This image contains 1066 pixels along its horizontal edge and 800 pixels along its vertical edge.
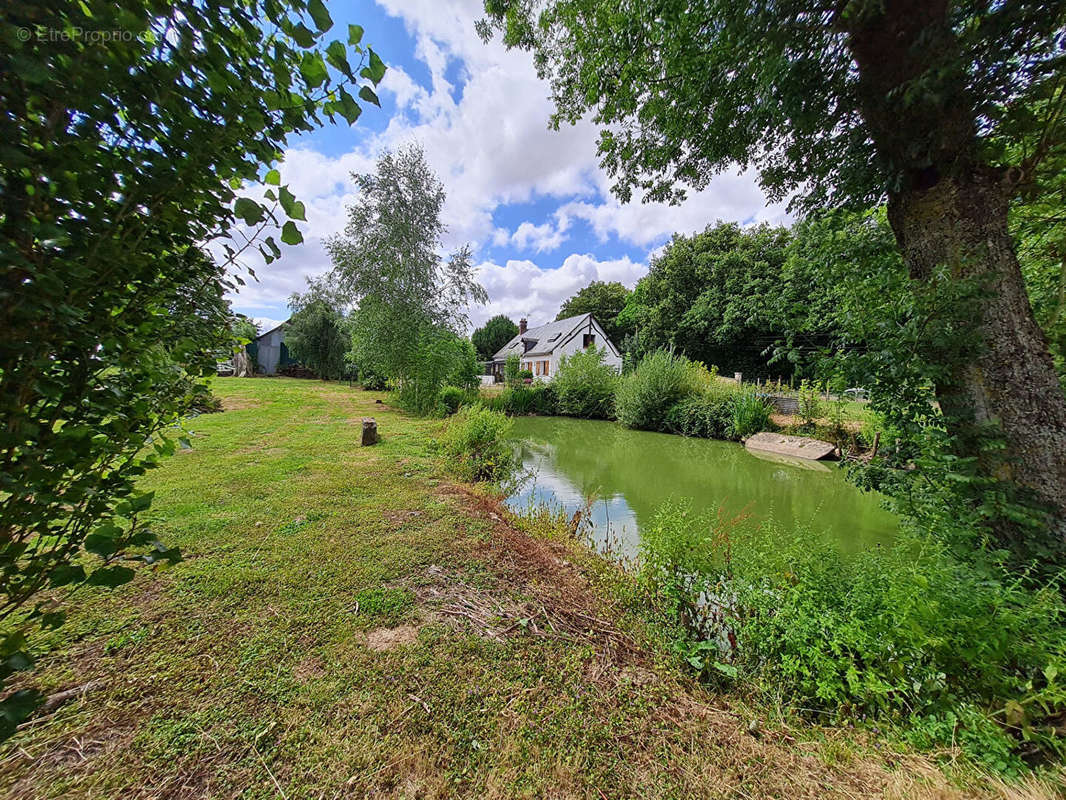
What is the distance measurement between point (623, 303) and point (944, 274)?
35965mm

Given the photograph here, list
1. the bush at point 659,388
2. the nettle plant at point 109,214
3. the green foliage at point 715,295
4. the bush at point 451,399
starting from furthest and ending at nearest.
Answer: the green foliage at point 715,295
the bush at point 659,388
the bush at point 451,399
the nettle plant at point 109,214

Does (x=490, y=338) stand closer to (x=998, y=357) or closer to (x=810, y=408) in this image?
(x=810, y=408)

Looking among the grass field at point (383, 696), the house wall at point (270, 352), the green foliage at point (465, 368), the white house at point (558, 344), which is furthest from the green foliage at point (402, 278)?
the house wall at point (270, 352)

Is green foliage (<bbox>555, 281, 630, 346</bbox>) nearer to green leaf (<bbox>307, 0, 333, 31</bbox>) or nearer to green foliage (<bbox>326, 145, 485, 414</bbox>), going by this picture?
green foliage (<bbox>326, 145, 485, 414</bbox>)

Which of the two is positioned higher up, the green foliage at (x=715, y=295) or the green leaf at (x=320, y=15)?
the green foliage at (x=715, y=295)

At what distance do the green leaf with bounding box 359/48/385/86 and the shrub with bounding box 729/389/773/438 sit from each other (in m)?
12.6

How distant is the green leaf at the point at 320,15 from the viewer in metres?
0.86

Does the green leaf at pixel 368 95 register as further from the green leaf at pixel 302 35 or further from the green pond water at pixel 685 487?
the green pond water at pixel 685 487

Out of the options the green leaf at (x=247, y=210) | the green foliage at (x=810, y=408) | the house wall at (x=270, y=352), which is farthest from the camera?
the house wall at (x=270, y=352)

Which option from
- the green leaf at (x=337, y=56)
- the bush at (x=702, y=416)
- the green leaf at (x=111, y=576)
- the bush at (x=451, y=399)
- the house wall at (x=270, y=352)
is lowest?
the bush at (x=702, y=416)

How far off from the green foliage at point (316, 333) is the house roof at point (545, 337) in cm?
1351

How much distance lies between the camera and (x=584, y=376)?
1647 centimetres

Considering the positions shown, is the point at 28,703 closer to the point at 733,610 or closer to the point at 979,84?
the point at 733,610

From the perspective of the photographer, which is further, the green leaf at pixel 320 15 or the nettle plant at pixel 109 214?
the green leaf at pixel 320 15
